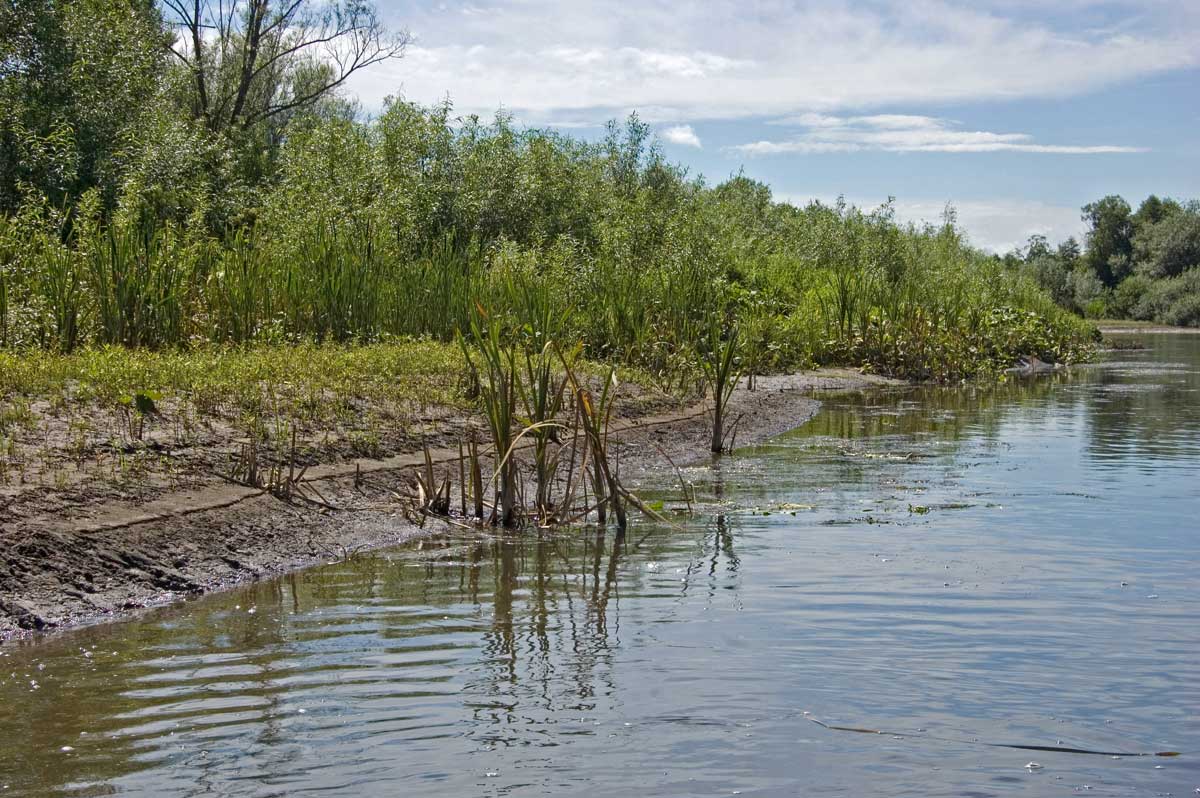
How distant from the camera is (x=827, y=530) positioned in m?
8.71

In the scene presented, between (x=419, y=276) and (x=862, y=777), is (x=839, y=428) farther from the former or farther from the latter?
(x=862, y=777)

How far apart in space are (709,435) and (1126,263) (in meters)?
95.8

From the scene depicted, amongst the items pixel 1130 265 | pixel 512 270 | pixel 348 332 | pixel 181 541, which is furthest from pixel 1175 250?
pixel 181 541

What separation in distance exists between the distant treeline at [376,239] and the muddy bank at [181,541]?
1.73m

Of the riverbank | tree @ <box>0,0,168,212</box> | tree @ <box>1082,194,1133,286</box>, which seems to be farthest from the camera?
tree @ <box>1082,194,1133,286</box>

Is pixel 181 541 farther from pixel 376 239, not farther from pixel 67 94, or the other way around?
pixel 67 94

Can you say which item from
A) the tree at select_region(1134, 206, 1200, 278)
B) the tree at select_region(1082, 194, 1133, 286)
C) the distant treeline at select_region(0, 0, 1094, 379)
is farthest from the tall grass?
the tree at select_region(1082, 194, 1133, 286)

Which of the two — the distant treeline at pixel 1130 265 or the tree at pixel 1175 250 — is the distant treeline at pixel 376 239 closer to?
the distant treeline at pixel 1130 265

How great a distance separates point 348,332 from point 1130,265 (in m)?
96.7

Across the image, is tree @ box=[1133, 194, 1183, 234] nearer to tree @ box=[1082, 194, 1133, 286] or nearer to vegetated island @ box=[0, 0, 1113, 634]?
tree @ box=[1082, 194, 1133, 286]

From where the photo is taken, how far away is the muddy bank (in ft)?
20.3

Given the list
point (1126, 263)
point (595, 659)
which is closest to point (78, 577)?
point (595, 659)

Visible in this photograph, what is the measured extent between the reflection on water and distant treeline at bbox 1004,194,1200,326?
5950 cm

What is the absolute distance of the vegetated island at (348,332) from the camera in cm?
771
